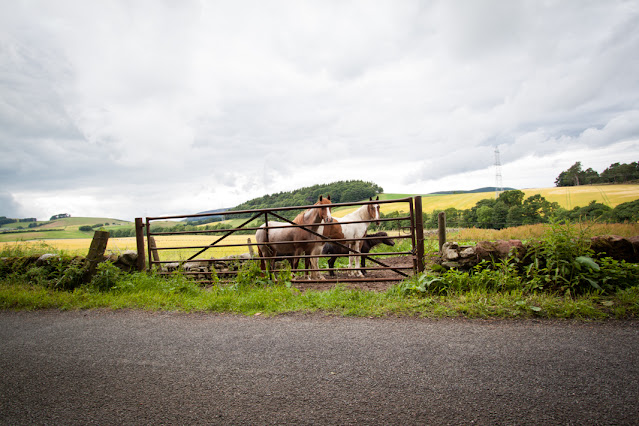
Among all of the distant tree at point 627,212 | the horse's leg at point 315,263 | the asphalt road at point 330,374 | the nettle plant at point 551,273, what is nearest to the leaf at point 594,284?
the nettle plant at point 551,273

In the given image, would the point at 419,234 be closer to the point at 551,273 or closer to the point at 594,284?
the point at 551,273

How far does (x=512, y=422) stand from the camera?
1.80m

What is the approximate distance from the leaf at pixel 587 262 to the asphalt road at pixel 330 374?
3.30ft

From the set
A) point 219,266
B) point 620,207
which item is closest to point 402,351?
point 219,266

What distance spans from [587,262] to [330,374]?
4.12 meters

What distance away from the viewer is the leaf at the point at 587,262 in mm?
3990

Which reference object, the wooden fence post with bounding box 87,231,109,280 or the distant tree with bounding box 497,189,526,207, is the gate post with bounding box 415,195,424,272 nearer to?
the wooden fence post with bounding box 87,231,109,280

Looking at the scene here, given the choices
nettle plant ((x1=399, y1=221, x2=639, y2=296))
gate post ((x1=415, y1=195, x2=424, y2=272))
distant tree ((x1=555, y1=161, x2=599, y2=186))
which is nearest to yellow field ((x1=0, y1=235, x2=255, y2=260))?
gate post ((x1=415, y1=195, x2=424, y2=272))

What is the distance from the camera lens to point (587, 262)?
4.05 m

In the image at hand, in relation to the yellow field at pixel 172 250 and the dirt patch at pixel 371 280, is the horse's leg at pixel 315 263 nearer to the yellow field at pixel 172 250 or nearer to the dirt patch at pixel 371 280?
the dirt patch at pixel 371 280

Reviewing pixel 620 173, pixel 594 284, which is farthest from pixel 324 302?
pixel 620 173

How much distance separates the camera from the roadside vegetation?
3.71 meters

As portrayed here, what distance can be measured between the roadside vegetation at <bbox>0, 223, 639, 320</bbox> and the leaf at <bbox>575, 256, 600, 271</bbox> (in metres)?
0.01

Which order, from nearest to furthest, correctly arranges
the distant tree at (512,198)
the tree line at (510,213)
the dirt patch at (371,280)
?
the dirt patch at (371,280), the tree line at (510,213), the distant tree at (512,198)
